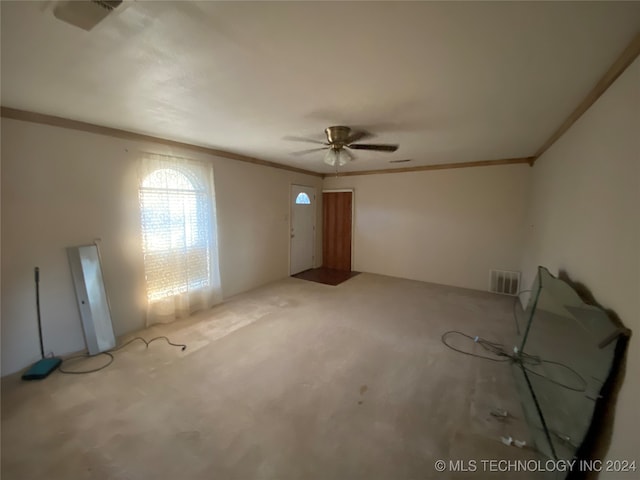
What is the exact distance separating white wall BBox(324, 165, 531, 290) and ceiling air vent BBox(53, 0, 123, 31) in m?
5.08

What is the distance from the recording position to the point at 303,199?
5934 millimetres

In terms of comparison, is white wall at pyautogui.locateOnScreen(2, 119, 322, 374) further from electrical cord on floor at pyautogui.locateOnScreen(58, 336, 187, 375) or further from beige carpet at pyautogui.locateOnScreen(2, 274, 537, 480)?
beige carpet at pyautogui.locateOnScreen(2, 274, 537, 480)

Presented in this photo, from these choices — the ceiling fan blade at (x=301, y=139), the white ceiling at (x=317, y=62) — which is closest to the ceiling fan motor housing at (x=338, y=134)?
the white ceiling at (x=317, y=62)

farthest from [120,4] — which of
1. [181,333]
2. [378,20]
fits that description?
[181,333]

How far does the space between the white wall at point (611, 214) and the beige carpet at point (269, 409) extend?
0.92 metres

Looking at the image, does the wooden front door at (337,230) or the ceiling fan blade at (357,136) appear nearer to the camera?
the ceiling fan blade at (357,136)

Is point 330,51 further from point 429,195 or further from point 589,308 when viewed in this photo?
point 429,195

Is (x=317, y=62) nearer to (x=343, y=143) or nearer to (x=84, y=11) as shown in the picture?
(x=84, y=11)

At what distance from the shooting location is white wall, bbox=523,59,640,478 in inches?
47.4

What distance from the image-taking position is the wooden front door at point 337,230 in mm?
6231

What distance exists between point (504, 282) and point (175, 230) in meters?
5.39

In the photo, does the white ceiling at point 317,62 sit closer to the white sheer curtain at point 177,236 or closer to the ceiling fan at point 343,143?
the ceiling fan at point 343,143

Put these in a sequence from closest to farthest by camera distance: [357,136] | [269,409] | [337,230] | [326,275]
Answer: [269,409], [357,136], [326,275], [337,230]

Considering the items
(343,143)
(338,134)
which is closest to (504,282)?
(343,143)
